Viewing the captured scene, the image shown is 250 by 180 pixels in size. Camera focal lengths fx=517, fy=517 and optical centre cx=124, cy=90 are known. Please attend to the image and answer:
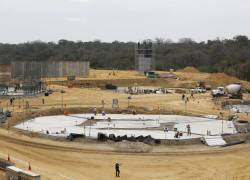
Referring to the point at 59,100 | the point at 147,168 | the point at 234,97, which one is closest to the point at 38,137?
the point at 147,168

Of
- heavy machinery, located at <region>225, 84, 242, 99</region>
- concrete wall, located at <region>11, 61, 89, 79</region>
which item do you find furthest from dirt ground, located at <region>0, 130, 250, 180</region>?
concrete wall, located at <region>11, 61, 89, 79</region>

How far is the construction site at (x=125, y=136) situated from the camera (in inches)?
1062

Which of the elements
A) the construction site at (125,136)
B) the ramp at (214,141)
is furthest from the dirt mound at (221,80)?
the ramp at (214,141)

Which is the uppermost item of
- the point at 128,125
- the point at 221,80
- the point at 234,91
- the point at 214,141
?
the point at 221,80

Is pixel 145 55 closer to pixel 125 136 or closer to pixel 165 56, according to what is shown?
pixel 165 56

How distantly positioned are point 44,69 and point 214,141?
5279 centimetres

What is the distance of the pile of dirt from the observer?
3123 cm

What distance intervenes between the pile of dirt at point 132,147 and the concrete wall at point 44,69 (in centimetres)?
4384

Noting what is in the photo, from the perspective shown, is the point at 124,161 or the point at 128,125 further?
the point at 128,125

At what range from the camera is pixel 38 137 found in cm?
3475

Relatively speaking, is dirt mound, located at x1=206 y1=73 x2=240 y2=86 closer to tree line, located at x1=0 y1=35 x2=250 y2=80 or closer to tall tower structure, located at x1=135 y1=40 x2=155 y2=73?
tree line, located at x1=0 y1=35 x2=250 y2=80

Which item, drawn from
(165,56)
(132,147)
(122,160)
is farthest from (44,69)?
(122,160)

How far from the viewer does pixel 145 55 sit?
91188mm

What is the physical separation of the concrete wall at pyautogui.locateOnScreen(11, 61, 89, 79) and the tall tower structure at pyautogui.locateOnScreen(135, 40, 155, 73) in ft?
32.5
